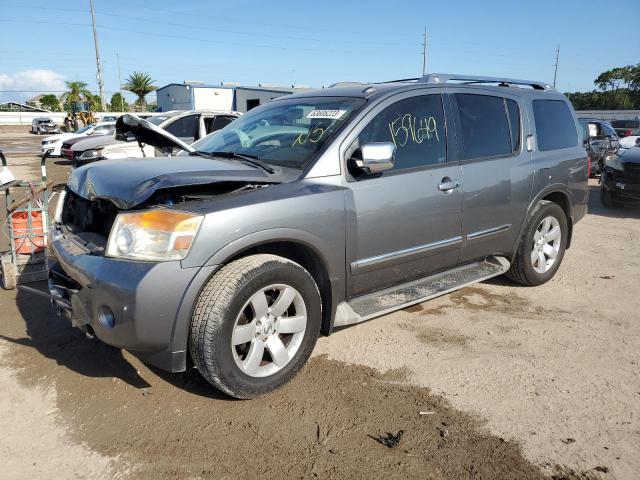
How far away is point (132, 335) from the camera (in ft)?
8.25

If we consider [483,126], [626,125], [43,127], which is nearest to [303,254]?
[483,126]

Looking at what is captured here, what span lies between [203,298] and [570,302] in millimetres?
3441

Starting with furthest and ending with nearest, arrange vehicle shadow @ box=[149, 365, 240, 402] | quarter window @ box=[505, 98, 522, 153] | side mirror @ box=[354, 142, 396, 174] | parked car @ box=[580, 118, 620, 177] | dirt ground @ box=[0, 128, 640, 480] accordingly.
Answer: parked car @ box=[580, 118, 620, 177]
quarter window @ box=[505, 98, 522, 153]
side mirror @ box=[354, 142, 396, 174]
vehicle shadow @ box=[149, 365, 240, 402]
dirt ground @ box=[0, 128, 640, 480]

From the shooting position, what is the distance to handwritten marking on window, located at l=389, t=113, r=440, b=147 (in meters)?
3.56

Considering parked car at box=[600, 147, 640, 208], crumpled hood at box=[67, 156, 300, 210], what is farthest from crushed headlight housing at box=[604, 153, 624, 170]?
crumpled hood at box=[67, 156, 300, 210]

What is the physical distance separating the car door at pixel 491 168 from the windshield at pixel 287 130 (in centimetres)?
105

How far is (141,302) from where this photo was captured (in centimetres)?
246

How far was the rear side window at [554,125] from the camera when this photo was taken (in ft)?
15.5

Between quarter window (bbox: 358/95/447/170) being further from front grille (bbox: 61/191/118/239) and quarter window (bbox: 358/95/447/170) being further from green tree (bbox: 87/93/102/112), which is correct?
green tree (bbox: 87/93/102/112)

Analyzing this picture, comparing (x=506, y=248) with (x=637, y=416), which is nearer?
(x=637, y=416)

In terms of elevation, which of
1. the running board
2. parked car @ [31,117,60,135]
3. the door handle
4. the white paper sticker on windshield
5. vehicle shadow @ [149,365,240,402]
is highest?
parked car @ [31,117,60,135]

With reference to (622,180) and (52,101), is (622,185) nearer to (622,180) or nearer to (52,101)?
(622,180)

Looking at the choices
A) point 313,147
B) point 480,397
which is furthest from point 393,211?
point 480,397

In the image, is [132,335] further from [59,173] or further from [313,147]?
[59,173]
